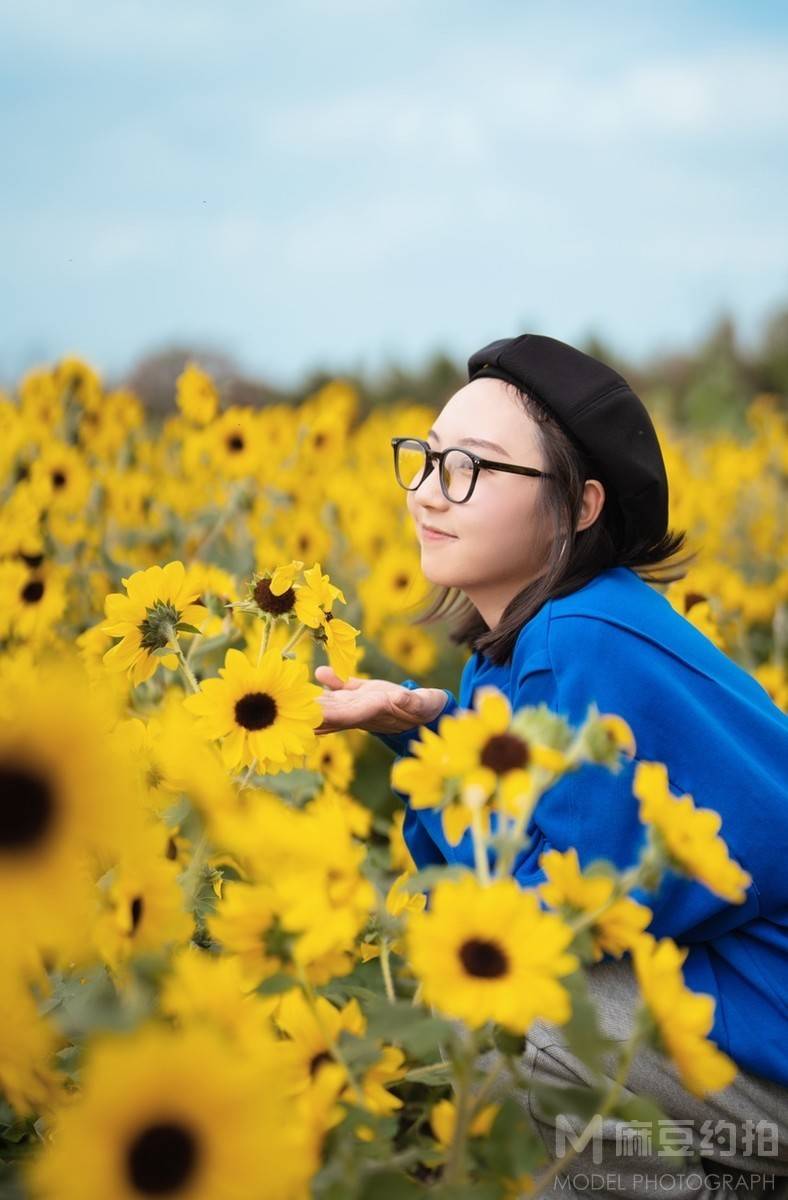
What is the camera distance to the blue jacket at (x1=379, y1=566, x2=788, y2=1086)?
1558 mm

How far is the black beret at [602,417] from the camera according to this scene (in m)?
1.89

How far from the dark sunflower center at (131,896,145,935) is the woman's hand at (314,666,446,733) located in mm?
530

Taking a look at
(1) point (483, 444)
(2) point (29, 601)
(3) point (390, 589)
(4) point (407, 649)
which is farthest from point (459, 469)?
(4) point (407, 649)

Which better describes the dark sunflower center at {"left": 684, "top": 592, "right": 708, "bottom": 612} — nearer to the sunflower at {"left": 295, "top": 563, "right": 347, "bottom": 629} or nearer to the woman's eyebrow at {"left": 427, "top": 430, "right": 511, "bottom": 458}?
the woman's eyebrow at {"left": 427, "top": 430, "right": 511, "bottom": 458}

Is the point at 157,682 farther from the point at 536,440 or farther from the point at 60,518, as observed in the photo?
the point at 60,518

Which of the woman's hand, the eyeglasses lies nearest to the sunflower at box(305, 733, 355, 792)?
the woman's hand

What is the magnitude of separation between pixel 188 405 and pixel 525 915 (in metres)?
2.87

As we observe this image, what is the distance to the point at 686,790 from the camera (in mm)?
1637

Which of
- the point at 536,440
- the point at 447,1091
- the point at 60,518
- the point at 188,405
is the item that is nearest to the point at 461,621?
the point at 536,440

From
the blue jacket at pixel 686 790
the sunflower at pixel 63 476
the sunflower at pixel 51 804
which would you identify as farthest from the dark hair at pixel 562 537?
the sunflower at pixel 63 476

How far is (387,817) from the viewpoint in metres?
3.14

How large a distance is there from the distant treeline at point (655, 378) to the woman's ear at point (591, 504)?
7.09 meters

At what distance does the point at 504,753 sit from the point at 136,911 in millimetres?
368

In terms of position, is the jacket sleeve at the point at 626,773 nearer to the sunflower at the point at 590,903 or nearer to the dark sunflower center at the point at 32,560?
the sunflower at the point at 590,903
